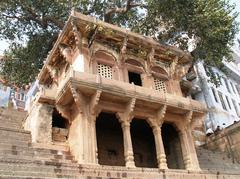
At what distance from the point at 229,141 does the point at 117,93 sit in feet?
33.5

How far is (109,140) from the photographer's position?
14062 mm

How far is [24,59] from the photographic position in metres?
21.7

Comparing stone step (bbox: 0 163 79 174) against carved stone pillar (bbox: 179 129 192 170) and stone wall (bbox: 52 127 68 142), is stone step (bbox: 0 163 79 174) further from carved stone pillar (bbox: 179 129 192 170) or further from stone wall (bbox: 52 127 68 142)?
carved stone pillar (bbox: 179 129 192 170)

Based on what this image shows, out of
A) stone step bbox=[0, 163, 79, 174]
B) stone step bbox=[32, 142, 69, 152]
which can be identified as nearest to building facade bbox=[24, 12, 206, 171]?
stone step bbox=[32, 142, 69, 152]

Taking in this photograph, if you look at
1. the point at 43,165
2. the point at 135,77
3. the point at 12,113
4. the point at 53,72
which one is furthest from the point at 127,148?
the point at 53,72

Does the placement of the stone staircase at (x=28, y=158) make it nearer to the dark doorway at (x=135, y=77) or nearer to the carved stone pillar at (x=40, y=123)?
the carved stone pillar at (x=40, y=123)

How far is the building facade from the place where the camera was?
1152cm

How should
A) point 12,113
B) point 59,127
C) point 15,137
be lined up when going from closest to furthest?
1. point 15,137
2. point 59,127
3. point 12,113

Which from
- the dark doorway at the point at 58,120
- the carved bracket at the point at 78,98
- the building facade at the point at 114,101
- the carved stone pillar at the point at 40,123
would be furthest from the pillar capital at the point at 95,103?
the dark doorway at the point at 58,120

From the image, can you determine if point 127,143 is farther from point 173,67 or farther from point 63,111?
point 173,67

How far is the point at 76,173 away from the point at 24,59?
14.8m

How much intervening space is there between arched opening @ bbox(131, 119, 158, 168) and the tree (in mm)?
6486

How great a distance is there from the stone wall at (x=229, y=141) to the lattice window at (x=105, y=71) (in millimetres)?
9174

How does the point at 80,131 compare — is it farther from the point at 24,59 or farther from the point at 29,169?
the point at 24,59
